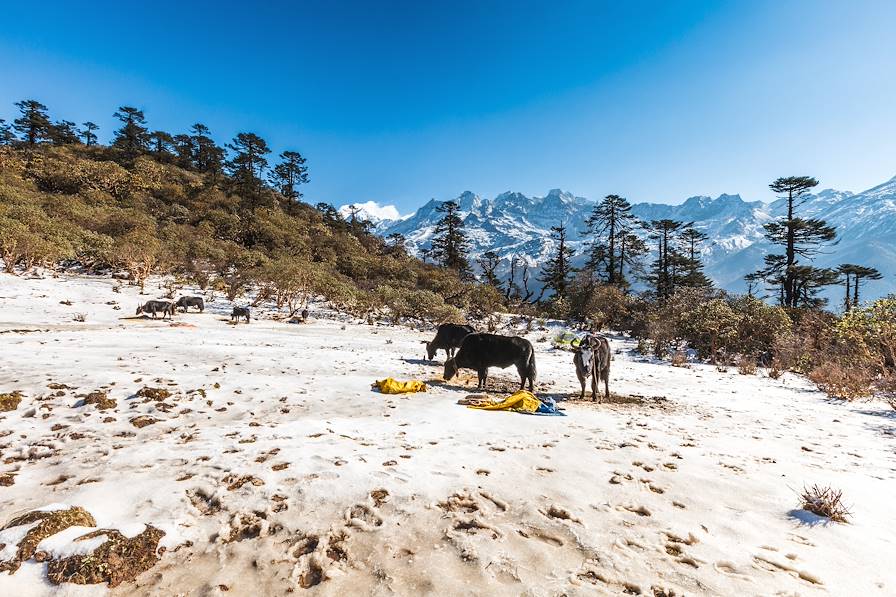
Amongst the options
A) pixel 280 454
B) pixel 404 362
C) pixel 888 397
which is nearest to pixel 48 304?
pixel 404 362

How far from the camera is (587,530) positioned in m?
3.42

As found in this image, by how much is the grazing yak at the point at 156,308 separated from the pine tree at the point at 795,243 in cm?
4455

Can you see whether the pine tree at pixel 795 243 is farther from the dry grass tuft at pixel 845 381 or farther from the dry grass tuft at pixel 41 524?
the dry grass tuft at pixel 41 524

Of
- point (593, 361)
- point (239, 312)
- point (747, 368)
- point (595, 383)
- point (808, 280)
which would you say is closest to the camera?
point (595, 383)

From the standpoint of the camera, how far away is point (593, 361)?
9.44 metres

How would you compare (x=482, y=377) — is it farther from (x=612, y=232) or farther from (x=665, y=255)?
(x=612, y=232)

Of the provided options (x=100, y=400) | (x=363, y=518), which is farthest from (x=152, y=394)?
(x=363, y=518)

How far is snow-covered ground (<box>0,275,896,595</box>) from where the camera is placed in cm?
281

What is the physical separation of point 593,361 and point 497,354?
2.34 m

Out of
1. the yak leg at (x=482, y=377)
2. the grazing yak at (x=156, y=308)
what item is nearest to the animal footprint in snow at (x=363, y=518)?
the yak leg at (x=482, y=377)

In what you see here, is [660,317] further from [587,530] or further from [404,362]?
[587,530]

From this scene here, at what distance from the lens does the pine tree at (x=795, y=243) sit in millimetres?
33344

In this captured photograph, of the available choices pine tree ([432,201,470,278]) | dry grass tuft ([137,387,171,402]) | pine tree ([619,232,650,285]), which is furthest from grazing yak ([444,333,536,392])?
pine tree ([432,201,470,278])

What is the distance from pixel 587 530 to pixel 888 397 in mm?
11809
